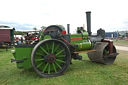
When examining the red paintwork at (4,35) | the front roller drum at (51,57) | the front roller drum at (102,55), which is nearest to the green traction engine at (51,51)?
the front roller drum at (51,57)

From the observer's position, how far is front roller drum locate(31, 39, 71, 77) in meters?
3.77

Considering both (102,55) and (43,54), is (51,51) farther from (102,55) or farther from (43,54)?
(102,55)

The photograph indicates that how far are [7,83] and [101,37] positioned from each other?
4.42 meters

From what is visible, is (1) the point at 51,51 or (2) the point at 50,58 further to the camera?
(1) the point at 51,51

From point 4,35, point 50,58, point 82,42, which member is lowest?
point 50,58

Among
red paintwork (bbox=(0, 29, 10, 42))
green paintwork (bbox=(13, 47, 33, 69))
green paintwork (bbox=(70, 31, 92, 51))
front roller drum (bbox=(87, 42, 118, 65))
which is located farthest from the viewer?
red paintwork (bbox=(0, 29, 10, 42))

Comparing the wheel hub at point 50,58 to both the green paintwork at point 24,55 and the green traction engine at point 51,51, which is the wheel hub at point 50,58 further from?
the green paintwork at point 24,55

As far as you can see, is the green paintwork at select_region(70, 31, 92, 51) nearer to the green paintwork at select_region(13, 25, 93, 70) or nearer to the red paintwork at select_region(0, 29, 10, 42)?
the green paintwork at select_region(13, 25, 93, 70)

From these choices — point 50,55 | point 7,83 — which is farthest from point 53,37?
point 7,83

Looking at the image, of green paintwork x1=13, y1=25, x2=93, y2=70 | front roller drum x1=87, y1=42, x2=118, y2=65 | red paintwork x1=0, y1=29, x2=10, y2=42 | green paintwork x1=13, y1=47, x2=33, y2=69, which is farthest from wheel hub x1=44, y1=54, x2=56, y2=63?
red paintwork x1=0, y1=29, x2=10, y2=42

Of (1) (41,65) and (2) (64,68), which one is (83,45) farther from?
(1) (41,65)

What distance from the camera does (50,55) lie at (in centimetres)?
382

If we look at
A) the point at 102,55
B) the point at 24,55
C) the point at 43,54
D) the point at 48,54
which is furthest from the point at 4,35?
the point at 102,55

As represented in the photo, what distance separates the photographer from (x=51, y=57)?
3797 mm
